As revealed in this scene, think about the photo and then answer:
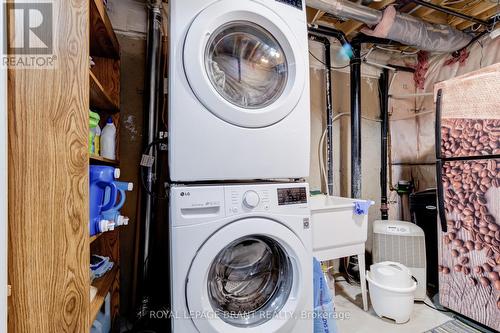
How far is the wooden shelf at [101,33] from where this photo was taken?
1049 millimetres

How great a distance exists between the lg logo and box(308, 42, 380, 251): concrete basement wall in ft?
6.63

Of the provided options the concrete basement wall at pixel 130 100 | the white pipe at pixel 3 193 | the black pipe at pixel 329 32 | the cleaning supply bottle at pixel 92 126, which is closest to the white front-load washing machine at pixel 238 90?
the cleaning supply bottle at pixel 92 126

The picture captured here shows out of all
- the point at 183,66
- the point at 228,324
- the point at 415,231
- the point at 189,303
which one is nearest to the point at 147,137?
the point at 183,66

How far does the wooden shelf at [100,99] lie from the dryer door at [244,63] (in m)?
0.46

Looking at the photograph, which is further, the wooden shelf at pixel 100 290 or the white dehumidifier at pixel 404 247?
the white dehumidifier at pixel 404 247

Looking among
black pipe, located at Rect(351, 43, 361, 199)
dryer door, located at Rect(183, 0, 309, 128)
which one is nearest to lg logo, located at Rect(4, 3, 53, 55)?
dryer door, located at Rect(183, 0, 309, 128)

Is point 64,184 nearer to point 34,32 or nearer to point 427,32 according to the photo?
point 34,32

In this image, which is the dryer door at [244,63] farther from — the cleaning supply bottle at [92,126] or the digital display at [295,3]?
the cleaning supply bottle at [92,126]

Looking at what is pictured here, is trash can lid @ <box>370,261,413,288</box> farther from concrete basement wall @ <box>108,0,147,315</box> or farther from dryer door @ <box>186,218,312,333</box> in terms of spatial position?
concrete basement wall @ <box>108,0,147,315</box>

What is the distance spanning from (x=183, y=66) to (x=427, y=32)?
2176 mm

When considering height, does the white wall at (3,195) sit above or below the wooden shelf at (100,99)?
below

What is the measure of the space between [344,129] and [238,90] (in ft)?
5.32

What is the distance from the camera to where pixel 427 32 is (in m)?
2.04

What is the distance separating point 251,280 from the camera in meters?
1.28
